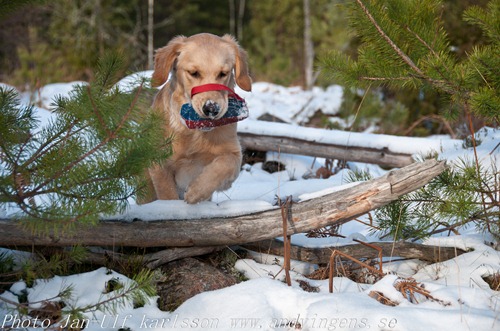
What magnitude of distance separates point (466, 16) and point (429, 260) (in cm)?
144

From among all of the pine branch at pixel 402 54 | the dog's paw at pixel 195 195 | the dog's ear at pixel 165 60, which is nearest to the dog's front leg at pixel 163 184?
the dog's paw at pixel 195 195

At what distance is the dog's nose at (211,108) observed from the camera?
3291 millimetres

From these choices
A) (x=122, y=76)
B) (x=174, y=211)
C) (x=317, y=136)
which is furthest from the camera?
(x=317, y=136)

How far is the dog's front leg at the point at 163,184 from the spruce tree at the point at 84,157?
1223 mm

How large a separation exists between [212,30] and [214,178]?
2479cm

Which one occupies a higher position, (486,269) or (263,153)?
(486,269)

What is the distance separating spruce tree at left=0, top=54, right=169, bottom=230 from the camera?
84.9 inches

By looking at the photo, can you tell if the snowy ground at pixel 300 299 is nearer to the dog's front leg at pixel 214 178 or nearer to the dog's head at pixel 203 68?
the dog's front leg at pixel 214 178

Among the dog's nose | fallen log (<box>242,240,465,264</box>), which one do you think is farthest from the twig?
the dog's nose

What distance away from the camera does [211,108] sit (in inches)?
130

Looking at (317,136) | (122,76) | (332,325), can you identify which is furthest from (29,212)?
(317,136)

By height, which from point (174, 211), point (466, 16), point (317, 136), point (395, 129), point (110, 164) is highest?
point (466, 16)

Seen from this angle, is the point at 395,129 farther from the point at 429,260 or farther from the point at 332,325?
the point at 332,325

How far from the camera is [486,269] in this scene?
119 inches
